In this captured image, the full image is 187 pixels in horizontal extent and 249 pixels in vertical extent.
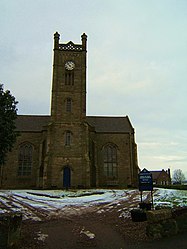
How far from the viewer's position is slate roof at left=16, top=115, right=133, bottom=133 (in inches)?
1501

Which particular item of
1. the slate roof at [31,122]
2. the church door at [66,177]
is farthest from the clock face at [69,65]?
the church door at [66,177]

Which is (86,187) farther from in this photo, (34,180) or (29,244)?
(29,244)

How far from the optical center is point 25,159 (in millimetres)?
35438

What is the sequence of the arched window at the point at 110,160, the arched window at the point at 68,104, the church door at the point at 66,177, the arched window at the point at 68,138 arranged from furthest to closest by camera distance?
1. the arched window at the point at 110,160
2. the arched window at the point at 68,104
3. the arched window at the point at 68,138
4. the church door at the point at 66,177

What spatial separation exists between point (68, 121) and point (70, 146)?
380cm

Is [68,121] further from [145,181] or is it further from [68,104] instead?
[145,181]

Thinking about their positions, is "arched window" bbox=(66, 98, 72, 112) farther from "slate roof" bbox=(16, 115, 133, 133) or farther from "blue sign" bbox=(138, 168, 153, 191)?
"blue sign" bbox=(138, 168, 153, 191)

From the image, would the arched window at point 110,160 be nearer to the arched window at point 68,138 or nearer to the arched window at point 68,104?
the arched window at point 68,138

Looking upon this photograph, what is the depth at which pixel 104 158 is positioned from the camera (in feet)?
121

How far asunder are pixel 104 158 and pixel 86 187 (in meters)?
8.67

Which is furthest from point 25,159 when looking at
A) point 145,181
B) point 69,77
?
point 145,181

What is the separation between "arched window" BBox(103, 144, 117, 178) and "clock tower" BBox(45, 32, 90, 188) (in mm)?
Result: 6870

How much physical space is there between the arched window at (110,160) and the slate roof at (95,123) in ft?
11.1

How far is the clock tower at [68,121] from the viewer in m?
30.0
